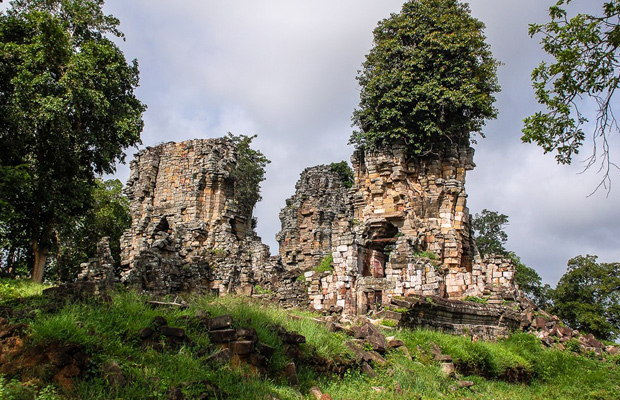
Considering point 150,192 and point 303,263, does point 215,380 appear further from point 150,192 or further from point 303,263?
point 303,263

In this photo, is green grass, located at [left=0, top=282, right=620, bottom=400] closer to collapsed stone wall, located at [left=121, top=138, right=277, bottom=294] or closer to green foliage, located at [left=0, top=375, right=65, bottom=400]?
green foliage, located at [left=0, top=375, right=65, bottom=400]

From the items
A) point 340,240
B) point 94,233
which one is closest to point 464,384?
point 340,240

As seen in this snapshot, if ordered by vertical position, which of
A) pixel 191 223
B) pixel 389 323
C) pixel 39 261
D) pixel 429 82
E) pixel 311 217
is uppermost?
pixel 429 82

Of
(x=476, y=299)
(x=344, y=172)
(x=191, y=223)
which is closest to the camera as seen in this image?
(x=476, y=299)

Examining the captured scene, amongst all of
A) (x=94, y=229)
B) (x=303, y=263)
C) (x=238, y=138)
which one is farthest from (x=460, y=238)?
(x=94, y=229)

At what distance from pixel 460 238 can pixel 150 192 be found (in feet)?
42.5

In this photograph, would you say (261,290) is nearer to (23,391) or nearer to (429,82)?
(429,82)

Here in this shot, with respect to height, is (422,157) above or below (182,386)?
above

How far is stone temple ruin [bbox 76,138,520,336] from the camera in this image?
16875 millimetres

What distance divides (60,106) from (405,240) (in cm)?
1210

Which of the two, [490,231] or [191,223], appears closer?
[191,223]

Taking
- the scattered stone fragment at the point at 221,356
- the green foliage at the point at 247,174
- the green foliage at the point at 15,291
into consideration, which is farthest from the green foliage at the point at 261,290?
the scattered stone fragment at the point at 221,356

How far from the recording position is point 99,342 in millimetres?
5711

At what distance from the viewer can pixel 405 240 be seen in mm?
18359
